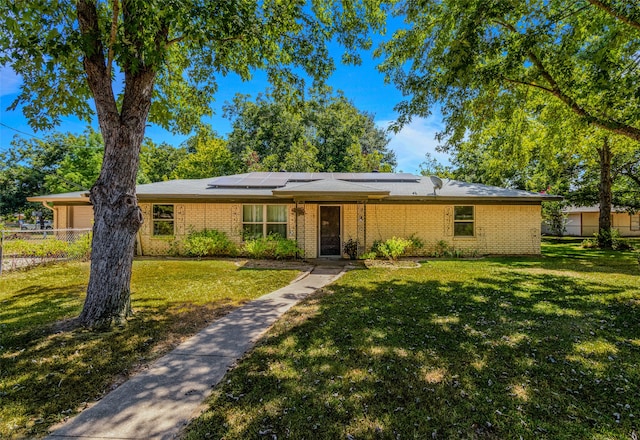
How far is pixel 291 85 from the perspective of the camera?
7762mm

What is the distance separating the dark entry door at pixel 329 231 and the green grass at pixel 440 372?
629cm

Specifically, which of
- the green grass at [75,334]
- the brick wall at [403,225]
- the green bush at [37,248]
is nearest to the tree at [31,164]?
the green bush at [37,248]

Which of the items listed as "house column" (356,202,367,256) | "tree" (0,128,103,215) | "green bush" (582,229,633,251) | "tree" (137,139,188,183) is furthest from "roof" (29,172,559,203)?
"tree" (0,128,103,215)

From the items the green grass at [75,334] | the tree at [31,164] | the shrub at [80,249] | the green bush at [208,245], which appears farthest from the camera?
the tree at [31,164]

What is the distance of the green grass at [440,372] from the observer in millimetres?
2627

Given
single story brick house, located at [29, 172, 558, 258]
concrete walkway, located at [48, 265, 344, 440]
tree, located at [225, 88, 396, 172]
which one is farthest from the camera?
tree, located at [225, 88, 396, 172]

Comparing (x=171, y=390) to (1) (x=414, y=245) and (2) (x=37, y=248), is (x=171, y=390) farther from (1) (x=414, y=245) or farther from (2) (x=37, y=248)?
(1) (x=414, y=245)

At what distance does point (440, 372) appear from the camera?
353cm

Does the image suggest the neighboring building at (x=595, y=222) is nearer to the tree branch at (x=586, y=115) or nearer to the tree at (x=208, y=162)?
the tree branch at (x=586, y=115)

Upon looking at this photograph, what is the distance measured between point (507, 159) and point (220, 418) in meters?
13.7

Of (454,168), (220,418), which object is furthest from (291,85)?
(454,168)

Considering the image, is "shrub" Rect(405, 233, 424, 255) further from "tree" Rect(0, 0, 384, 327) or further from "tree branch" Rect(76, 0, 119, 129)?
"tree branch" Rect(76, 0, 119, 129)

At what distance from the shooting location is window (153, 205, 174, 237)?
13070 millimetres

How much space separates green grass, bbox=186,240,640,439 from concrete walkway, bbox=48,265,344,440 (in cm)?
21
